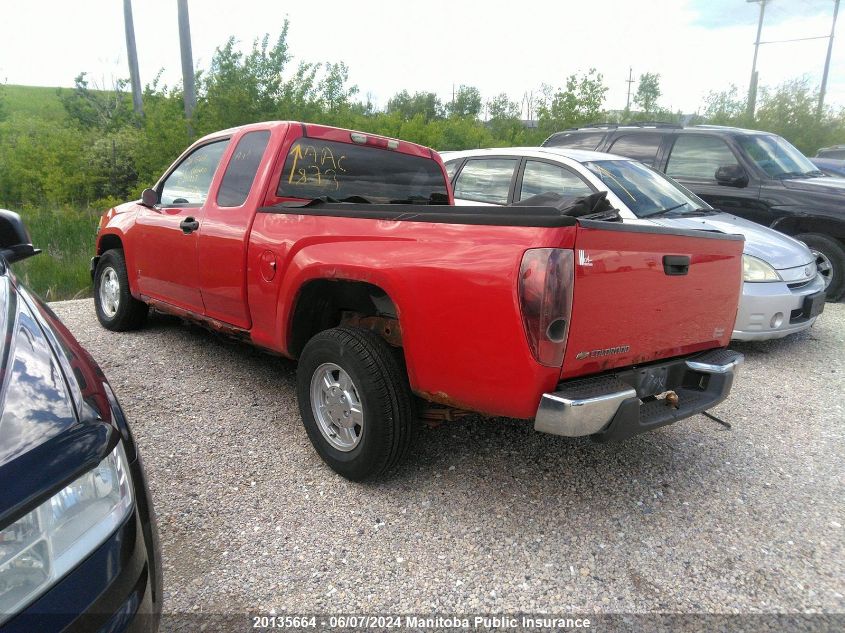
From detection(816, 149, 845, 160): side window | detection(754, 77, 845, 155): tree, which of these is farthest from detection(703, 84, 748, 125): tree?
detection(816, 149, 845, 160): side window

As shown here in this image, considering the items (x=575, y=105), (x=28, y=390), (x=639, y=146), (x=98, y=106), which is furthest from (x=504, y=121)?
(x=28, y=390)

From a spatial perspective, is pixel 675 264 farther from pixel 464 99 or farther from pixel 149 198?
pixel 464 99

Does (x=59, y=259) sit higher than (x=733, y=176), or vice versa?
(x=733, y=176)

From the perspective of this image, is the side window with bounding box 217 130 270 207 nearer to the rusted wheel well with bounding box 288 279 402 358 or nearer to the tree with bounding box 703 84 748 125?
the rusted wheel well with bounding box 288 279 402 358

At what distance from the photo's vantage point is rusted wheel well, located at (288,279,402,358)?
10.3ft

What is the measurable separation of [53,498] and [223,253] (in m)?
2.66

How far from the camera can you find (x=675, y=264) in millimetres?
2719

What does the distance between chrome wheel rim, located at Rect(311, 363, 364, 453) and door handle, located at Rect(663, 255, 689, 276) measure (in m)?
1.58

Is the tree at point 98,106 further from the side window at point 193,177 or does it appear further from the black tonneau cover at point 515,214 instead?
the black tonneau cover at point 515,214

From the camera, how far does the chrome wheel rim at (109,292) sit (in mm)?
5535

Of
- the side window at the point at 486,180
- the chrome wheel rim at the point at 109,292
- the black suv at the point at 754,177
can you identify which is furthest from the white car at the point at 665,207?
the chrome wheel rim at the point at 109,292

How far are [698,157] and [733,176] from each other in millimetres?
615

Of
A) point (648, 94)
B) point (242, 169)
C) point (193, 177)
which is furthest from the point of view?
point (648, 94)

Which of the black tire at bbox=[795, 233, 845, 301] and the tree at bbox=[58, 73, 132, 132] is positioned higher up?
the tree at bbox=[58, 73, 132, 132]
